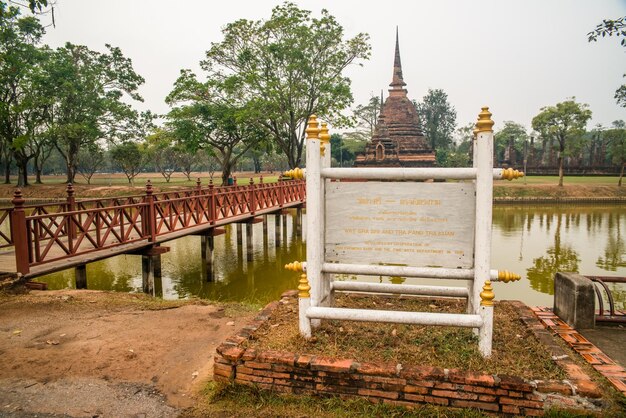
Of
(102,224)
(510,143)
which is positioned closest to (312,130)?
(102,224)

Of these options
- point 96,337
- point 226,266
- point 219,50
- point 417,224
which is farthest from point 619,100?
point 96,337

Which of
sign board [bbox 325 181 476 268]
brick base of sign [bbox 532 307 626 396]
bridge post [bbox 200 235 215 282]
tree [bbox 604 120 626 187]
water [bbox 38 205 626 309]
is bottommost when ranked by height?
water [bbox 38 205 626 309]

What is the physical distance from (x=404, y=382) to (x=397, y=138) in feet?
129

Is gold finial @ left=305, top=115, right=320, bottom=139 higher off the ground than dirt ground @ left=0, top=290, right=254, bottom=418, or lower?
higher

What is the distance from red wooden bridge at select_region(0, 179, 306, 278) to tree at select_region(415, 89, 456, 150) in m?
52.8

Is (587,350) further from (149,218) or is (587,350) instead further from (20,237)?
(149,218)

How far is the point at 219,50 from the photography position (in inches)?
995

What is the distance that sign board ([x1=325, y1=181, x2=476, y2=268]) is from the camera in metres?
3.88

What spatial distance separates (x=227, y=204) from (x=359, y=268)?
996cm

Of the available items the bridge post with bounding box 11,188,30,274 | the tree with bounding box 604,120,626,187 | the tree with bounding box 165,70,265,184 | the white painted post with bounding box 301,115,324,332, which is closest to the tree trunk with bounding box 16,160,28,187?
the tree with bounding box 165,70,265,184

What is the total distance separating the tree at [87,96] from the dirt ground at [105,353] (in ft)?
89.8

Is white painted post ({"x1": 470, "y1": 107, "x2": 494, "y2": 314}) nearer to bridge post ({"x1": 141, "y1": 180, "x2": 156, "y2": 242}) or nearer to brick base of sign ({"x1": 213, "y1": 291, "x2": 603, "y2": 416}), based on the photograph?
brick base of sign ({"x1": 213, "y1": 291, "x2": 603, "y2": 416})

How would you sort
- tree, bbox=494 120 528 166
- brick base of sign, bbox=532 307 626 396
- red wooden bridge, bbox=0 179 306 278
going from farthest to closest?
tree, bbox=494 120 528 166, red wooden bridge, bbox=0 179 306 278, brick base of sign, bbox=532 307 626 396

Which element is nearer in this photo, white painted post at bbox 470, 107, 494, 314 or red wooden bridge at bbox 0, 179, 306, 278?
white painted post at bbox 470, 107, 494, 314
